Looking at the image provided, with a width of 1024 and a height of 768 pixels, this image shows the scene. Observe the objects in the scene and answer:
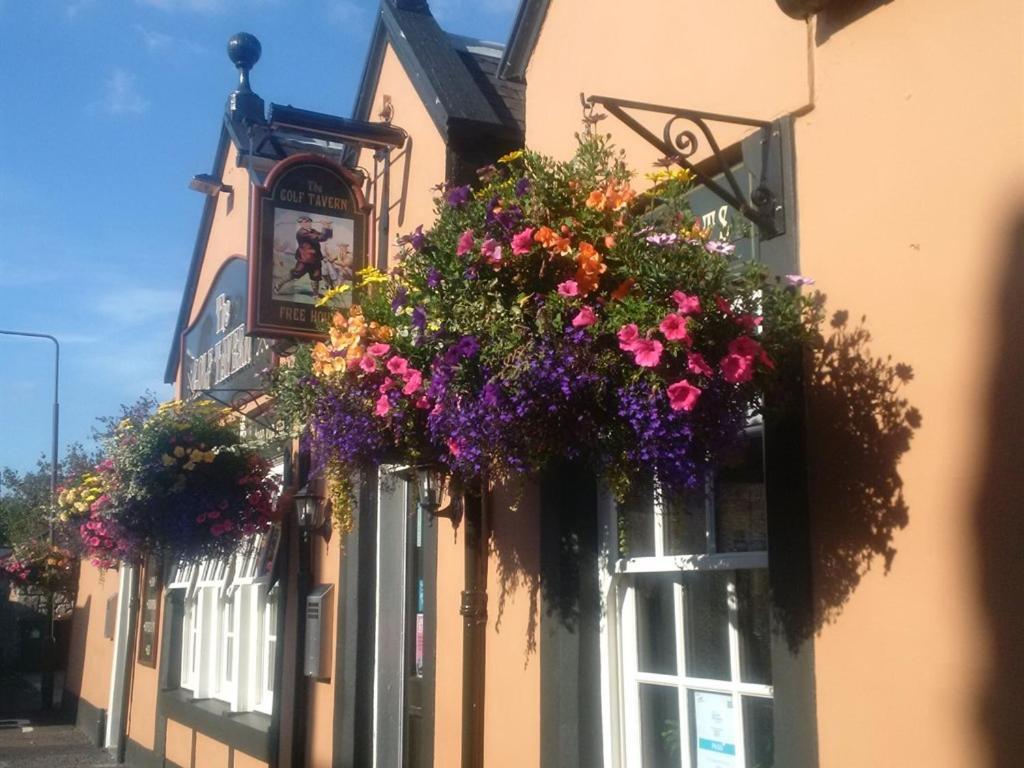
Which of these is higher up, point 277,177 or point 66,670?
point 277,177

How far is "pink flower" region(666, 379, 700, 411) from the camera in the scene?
3.54 metres

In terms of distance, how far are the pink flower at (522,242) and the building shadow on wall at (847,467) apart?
109cm

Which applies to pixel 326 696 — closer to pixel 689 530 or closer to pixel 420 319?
pixel 689 530

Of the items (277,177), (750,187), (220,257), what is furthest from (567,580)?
(220,257)

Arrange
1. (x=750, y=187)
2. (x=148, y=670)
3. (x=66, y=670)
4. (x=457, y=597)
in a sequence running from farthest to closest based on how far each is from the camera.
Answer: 1. (x=66, y=670)
2. (x=148, y=670)
3. (x=457, y=597)
4. (x=750, y=187)

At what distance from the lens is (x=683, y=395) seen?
3.56 metres

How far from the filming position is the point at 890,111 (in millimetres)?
3984

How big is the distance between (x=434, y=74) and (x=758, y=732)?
511cm

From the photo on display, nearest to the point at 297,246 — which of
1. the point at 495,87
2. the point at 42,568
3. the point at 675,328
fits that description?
the point at 495,87

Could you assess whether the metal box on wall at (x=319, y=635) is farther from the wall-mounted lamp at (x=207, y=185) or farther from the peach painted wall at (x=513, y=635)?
the wall-mounted lamp at (x=207, y=185)

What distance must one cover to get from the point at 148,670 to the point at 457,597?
26.0ft

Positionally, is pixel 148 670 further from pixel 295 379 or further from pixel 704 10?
pixel 704 10

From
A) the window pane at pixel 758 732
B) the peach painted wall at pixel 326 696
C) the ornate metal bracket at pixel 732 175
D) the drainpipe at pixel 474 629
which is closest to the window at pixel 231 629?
the peach painted wall at pixel 326 696

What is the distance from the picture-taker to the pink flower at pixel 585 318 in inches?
149
